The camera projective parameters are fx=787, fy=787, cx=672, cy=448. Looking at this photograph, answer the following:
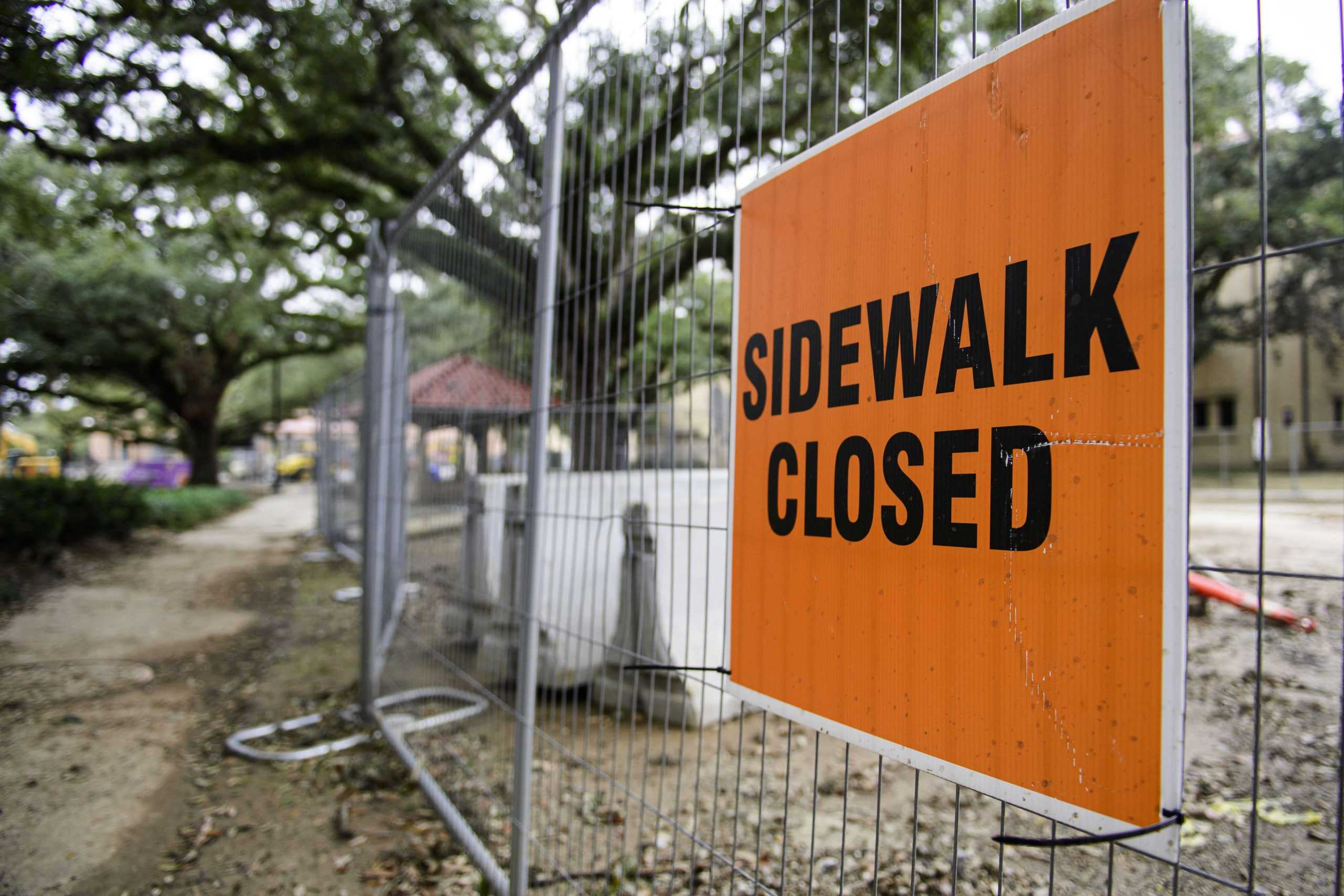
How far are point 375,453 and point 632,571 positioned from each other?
3.31 m

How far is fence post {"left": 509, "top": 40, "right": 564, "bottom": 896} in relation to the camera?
2553mm

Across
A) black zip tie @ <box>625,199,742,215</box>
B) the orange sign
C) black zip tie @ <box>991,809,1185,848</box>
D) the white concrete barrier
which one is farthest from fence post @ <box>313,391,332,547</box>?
black zip tie @ <box>991,809,1185,848</box>

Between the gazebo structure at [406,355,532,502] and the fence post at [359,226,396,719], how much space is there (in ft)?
0.62

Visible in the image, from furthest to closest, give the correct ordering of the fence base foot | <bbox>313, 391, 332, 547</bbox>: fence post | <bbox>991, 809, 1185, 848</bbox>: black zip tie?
1. <bbox>313, 391, 332, 547</bbox>: fence post
2. the fence base foot
3. <bbox>991, 809, 1185, 848</bbox>: black zip tie

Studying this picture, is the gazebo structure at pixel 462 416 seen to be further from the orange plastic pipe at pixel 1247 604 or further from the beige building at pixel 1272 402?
the beige building at pixel 1272 402

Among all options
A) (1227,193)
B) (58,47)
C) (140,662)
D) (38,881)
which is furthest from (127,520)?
(1227,193)

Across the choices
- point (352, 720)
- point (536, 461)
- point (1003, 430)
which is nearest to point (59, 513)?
point (352, 720)

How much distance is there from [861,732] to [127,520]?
14391 millimetres

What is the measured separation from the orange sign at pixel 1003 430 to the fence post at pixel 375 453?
12.2 feet

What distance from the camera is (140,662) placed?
616cm

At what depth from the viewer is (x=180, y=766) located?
415 cm

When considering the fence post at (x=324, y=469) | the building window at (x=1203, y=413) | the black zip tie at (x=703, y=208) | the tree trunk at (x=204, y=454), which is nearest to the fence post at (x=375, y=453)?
Answer: the black zip tie at (x=703, y=208)

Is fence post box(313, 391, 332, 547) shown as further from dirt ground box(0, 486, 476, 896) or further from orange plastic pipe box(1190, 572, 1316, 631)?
Result: orange plastic pipe box(1190, 572, 1316, 631)

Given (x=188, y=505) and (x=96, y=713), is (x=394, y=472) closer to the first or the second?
(x=96, y=713)
